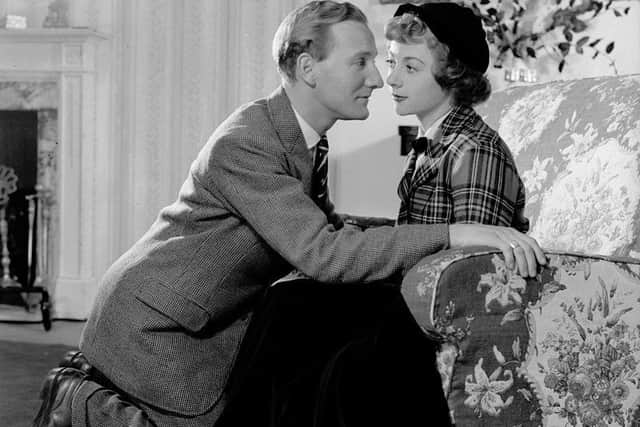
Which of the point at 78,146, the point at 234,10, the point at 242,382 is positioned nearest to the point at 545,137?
the point at 242,382

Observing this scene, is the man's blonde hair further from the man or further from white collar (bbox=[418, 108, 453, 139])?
white collar (bbox=[418, 108, 453, 139])

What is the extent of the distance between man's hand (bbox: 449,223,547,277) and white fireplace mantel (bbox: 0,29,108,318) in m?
3.36

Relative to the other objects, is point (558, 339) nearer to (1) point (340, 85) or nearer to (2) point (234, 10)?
(1) point (340, 85)

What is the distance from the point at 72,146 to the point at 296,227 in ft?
10.7

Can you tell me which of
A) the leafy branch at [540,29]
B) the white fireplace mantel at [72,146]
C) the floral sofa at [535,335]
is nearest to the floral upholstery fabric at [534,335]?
the floral sofa at [535,335]

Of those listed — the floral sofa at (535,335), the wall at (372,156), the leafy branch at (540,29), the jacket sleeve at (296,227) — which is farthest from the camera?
the wall at (372,156)

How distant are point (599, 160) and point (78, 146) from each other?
314 cm

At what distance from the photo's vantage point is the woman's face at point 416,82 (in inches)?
73.2

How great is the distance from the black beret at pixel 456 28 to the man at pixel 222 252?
13 centimetres

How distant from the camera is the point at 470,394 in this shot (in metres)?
1.45

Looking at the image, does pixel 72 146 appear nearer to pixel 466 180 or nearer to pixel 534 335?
pixel 466 180

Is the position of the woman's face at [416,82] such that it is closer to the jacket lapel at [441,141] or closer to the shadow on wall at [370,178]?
the jacket lapel at [441,141]

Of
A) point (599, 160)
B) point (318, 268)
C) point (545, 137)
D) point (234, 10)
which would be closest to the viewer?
point (318, 268)

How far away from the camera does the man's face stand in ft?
5.91
